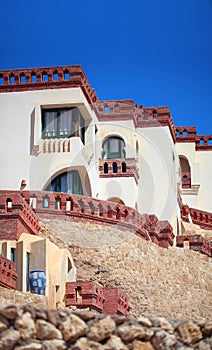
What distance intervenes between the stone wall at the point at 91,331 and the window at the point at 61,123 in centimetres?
2822

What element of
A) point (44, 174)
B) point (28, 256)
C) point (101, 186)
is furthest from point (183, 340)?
point (101, 186)

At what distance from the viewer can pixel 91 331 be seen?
742 cm

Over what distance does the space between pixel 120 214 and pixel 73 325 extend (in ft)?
78.9

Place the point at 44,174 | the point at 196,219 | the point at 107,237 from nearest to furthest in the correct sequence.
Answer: the point at 107,237 → the point at 44,174 → the point at 196,219

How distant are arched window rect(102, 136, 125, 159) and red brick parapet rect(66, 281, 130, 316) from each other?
1606 cm

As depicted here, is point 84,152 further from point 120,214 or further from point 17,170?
Answer: point 120,214

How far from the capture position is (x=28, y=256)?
23.2 metres

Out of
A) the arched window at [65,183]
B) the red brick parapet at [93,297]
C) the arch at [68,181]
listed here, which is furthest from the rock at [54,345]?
the arched window at [65,183]

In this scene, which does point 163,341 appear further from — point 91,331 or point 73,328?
point 73,328

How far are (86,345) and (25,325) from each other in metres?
0.65

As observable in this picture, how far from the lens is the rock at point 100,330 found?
7426mm

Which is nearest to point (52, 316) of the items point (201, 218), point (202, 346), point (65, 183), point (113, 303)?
point (202, 346)

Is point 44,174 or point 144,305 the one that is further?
point 44,174

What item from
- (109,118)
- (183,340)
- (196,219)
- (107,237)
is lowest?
(183,340)
